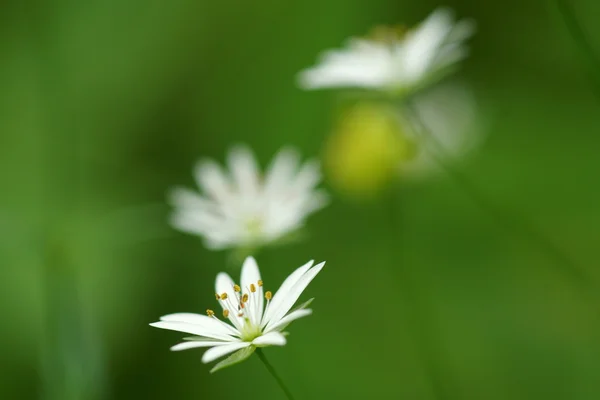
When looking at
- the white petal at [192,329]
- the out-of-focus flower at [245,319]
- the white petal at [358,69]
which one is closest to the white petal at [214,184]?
the white petal at [358,69]

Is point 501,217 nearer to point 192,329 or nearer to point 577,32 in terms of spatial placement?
point 577,32

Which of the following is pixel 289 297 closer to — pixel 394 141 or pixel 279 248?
pixel 394 141

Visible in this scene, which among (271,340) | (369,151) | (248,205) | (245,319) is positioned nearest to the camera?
(271,340)

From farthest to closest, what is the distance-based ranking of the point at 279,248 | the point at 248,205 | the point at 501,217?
1. the point at 279,248
2. the point at 248,205
3. the point at 501,217

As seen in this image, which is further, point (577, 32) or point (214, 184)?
point (214, 184)

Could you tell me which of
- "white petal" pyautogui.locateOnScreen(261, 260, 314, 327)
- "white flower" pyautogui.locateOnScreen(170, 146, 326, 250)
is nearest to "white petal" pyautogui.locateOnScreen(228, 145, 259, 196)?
"white flower" pyautogui.locateOnScreen(170, 146, 326, 250)

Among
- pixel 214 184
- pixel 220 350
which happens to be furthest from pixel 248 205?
pixel 220 350

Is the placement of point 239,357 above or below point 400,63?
below
